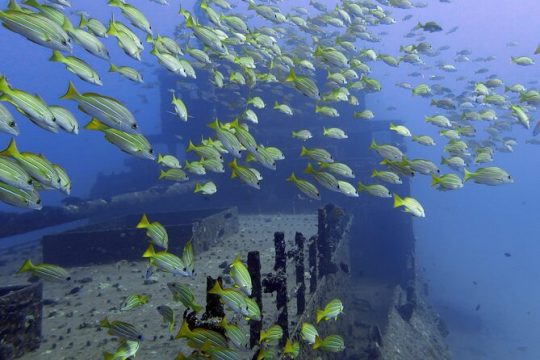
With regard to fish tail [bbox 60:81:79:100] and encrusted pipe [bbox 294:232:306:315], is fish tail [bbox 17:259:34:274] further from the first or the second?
encrusted pipe [bbox 294:232:306:315]

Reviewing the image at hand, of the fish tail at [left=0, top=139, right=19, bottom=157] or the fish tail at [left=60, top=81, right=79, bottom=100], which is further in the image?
the fish tail at [left=60, top=81, right=79, bottom=100]

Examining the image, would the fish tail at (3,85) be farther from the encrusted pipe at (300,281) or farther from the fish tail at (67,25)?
the encrusted pipe at (300,281)

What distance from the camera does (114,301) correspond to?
8.72m

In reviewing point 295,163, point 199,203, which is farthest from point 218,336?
point 199,203

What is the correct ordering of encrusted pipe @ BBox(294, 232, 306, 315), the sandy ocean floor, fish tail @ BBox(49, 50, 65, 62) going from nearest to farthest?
fish tail @ BBox(49, 50, 65, 62) → the sandy ocean floor → encrusted pipe @ BBox(294, 232, 306, 315)

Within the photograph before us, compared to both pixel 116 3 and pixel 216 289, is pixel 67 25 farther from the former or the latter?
pixel 216 289

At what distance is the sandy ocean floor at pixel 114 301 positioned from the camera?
659 cm

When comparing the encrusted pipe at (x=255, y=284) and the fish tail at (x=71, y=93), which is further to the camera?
the encrusted pipe at (x=255, y=284)

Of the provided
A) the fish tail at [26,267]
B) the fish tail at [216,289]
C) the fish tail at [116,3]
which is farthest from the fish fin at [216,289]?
the fish tail at [116,3]

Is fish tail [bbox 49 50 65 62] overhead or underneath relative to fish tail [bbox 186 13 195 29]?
underneath

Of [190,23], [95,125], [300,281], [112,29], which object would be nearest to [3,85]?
[95,125]

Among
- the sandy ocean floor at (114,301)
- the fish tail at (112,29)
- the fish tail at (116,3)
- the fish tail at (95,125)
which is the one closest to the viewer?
the fish tail at (95,125)

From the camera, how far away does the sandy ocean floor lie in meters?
6.59

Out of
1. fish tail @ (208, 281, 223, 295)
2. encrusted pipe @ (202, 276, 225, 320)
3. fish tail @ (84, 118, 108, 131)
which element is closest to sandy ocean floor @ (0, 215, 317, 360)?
encrusted pipe @ (202, 276, 225, 320)
